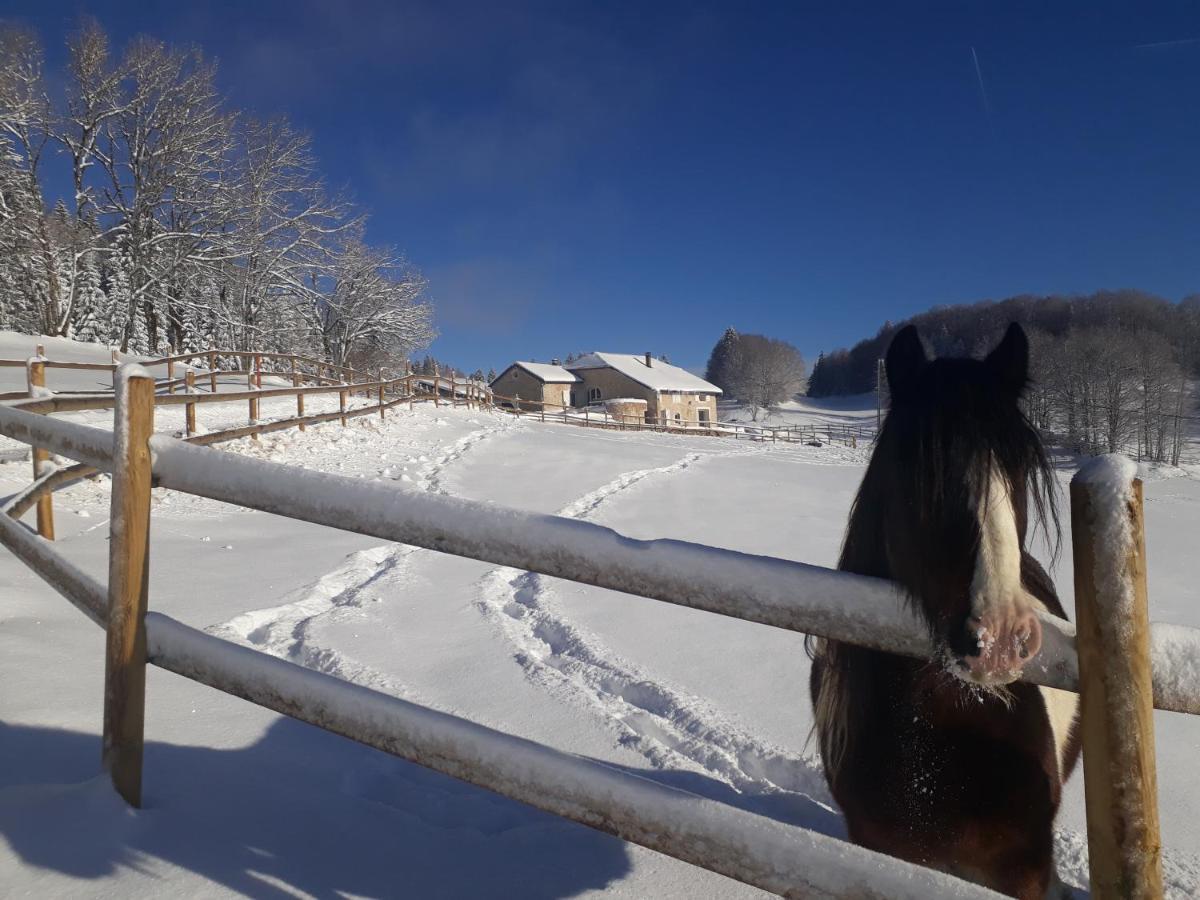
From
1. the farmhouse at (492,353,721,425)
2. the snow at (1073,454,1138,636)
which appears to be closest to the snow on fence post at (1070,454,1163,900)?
the snow at (1073,454,1138,636)

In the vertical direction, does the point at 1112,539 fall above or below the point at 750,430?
above

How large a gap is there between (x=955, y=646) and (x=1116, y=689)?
21 centimetres

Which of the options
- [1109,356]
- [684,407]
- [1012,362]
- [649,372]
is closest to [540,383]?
[649,372]

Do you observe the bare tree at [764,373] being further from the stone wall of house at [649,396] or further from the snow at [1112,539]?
the snow at [1112,539]

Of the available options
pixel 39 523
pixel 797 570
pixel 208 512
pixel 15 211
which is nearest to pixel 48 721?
pixel 797 570

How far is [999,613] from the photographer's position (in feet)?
3.58

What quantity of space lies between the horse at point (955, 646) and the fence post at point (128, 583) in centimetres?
188

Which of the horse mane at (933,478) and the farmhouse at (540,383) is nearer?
the horse mane at (933,478)

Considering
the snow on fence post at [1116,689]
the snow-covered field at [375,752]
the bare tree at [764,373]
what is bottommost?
the snow-covered field at [375,752]

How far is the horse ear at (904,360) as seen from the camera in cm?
164


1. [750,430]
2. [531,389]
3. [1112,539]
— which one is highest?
[531,389]

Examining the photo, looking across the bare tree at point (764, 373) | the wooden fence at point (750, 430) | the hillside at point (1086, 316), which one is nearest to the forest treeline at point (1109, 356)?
the hillside at point (1086, 316)

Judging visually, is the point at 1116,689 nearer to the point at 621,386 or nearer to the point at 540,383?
the point at 621,386

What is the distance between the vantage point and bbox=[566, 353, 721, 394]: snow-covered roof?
158 ft
